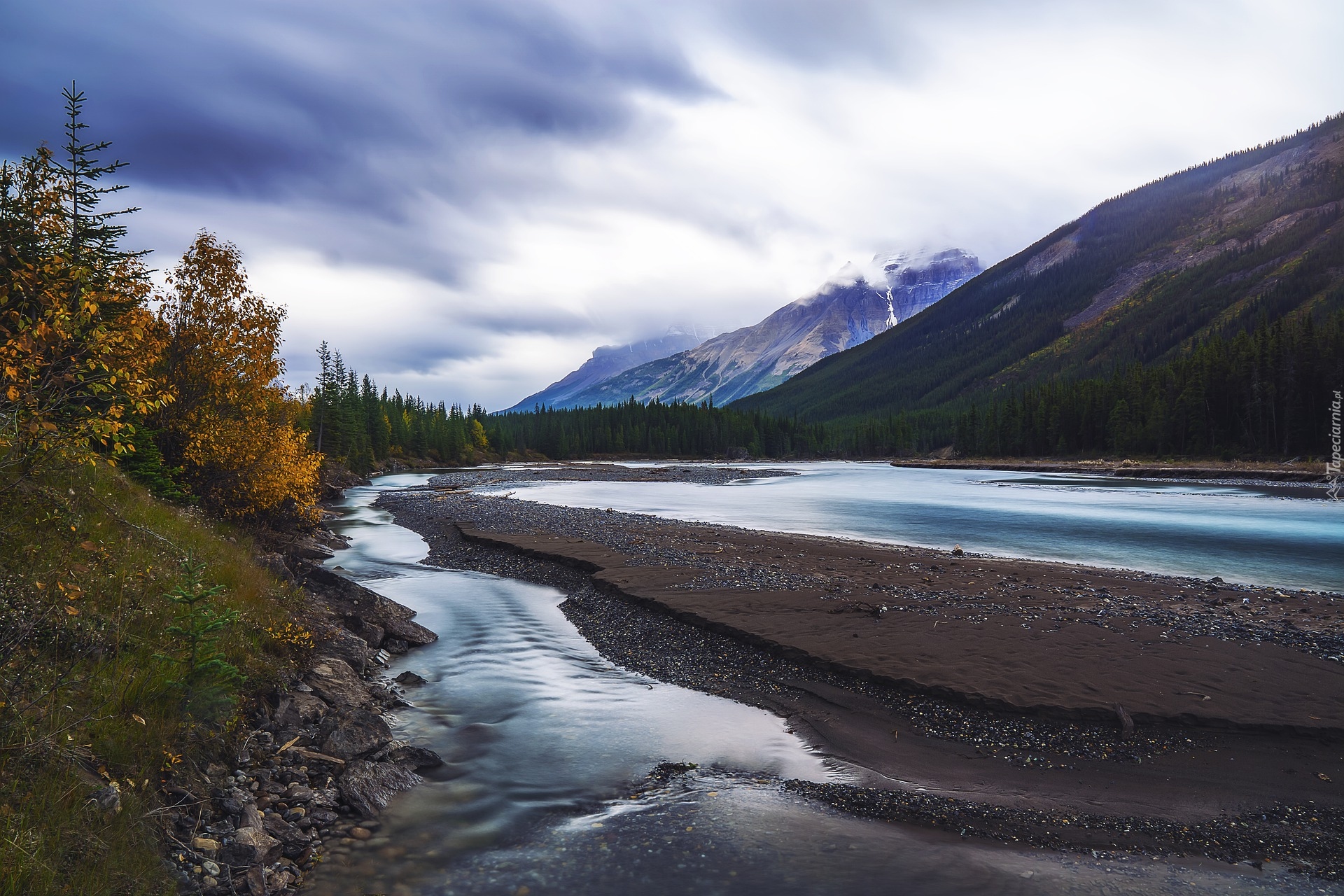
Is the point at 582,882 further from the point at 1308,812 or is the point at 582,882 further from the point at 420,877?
the point at 1308,812

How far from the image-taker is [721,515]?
46188mm

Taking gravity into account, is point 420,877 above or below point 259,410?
below

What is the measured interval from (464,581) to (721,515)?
25.3m

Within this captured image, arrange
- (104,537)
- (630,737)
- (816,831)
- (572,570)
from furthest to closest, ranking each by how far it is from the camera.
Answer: (572,570), (630,737), (104,537), (816,831)

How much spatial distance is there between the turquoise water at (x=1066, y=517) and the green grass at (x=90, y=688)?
3049 cm

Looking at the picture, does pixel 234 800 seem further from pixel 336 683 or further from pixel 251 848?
pixel 336 683

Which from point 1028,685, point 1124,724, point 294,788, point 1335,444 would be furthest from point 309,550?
point 1335,444

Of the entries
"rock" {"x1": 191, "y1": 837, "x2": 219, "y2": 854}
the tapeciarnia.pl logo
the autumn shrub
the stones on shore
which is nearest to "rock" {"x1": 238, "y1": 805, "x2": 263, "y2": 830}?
the stones on shore

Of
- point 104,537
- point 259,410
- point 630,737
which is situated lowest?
point 630,737

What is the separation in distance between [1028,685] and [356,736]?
11.6 metres

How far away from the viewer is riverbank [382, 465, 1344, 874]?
835cm

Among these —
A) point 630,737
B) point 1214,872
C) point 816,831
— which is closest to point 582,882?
point 816,831

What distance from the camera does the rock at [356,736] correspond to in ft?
30.0

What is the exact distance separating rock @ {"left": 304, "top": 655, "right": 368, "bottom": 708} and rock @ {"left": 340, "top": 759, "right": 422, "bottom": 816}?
86.4 inches
